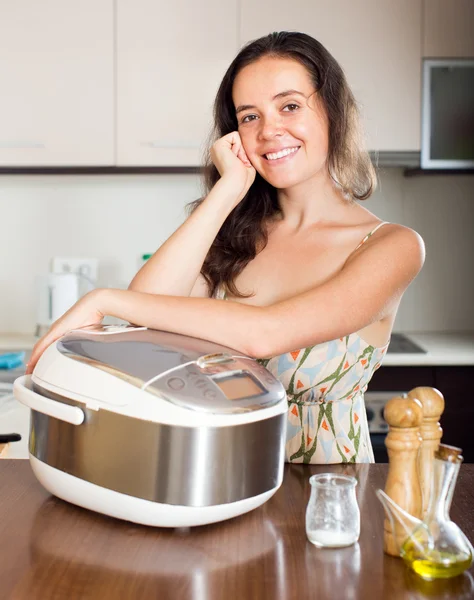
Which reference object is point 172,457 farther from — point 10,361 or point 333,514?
point 10,361

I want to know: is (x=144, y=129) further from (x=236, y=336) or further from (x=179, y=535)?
(x=179, y=535)

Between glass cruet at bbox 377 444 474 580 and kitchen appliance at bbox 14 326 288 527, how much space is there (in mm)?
184

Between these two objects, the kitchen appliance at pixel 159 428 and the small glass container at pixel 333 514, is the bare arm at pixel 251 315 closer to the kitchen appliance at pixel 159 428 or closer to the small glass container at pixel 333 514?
the kitchen appliance at pixel 159 428

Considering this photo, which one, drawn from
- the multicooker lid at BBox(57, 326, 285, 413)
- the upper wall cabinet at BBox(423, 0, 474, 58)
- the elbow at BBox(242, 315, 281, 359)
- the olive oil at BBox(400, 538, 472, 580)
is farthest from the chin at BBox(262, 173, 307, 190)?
the upper wall cabinet at BBox(423, 0, 474, 58)

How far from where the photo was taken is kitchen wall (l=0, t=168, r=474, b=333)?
3062 millimetres

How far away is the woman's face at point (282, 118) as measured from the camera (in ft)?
4.47

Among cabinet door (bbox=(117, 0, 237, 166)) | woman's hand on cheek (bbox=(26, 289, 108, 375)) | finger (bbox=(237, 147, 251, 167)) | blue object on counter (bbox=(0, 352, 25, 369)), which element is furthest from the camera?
cabinet door (bbox=(117, 0, 237, 166))

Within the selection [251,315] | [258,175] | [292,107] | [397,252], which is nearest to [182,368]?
[251,315]

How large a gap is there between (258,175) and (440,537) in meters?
0.93

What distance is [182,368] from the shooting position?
858mm

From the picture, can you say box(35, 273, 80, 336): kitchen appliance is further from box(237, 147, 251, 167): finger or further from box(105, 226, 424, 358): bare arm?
box(105, 226, 424, 358): bare arm

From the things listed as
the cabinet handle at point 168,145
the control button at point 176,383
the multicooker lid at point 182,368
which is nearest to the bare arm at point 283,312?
the multicooker lid at point 182,368

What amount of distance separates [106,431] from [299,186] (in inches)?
30.9

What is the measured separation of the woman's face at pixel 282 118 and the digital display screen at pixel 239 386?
593 mm
